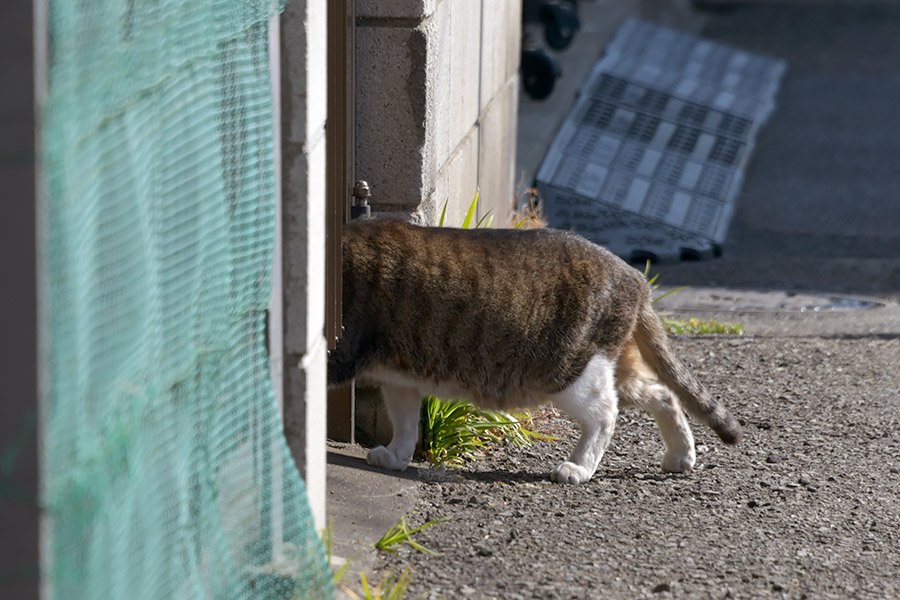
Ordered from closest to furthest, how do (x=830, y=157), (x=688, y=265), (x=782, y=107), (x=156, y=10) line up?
(x=156, y=10), (x=688, y=265), (x=830, y=157), (x=782, y=107)

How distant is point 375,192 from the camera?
468 cm

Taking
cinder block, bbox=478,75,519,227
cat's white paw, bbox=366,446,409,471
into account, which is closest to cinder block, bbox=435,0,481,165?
cinder block, bbox=478,75,519,227

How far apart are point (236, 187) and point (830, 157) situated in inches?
406

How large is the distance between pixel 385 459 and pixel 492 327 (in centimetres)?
60

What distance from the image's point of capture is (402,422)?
173 inches

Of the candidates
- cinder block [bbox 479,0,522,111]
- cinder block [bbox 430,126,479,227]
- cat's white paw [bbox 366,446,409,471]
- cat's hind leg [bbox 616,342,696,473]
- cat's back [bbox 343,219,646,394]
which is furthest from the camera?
cinder block [bbox 479,0,522,111]

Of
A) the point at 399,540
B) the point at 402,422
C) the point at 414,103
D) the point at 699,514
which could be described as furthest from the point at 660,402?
the point at 414,103

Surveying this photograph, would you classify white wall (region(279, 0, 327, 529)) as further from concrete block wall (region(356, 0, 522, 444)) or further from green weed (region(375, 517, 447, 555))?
concrete block wall (region(356, 0, 522, 444))

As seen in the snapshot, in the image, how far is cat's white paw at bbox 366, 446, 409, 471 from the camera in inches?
169

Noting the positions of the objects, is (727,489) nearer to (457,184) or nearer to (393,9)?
(457,184)

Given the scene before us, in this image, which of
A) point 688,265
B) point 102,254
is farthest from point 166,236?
point 688,265

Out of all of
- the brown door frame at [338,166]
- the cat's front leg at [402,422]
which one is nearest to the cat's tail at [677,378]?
the cat's front leg at [402,422]

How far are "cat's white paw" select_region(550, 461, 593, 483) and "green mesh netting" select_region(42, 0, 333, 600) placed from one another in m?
1.48

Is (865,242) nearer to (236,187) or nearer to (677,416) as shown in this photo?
(677,416)
